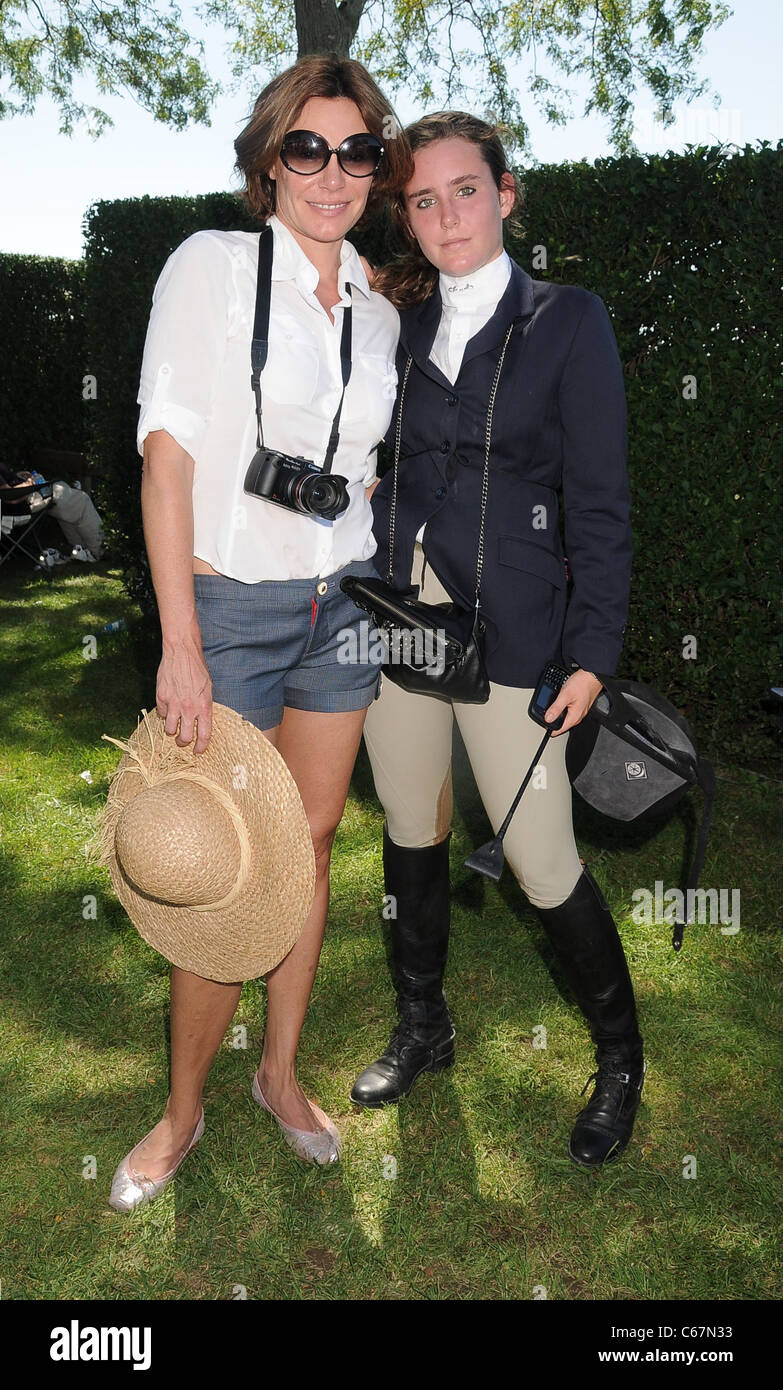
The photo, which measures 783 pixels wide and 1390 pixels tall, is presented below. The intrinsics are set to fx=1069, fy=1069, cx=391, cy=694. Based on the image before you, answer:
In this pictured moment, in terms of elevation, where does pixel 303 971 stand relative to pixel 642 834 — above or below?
above

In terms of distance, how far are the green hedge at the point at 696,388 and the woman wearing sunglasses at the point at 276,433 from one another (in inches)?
110

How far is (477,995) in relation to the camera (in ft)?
12.0

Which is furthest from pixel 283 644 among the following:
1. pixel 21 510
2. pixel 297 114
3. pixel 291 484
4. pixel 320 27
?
pixel 21 510

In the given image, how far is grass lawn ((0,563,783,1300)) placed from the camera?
2533 mm

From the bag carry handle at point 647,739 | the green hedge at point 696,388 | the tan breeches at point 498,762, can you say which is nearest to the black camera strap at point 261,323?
the tan breeches at point 498,762

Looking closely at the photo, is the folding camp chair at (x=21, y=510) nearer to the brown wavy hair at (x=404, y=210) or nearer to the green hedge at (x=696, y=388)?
the green hedge at (x=696, y=388)

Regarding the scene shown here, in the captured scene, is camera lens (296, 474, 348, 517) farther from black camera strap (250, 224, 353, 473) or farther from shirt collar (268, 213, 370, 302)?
shirt collar (268, 213, 370, 302)

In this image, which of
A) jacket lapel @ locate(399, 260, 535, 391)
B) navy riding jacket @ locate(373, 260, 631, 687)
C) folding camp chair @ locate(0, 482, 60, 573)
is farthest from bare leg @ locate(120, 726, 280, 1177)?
folding camp chair @ locate(0, 482, 60, 573)

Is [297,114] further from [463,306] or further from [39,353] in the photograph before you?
[39,353]

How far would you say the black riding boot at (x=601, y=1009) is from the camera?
109 inches

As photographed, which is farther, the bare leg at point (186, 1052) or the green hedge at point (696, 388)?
the green hedge at point (696, 388)
